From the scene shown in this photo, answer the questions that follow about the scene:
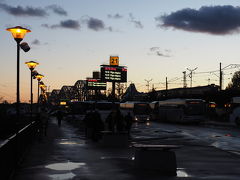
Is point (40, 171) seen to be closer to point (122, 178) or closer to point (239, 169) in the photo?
point (122, 178)

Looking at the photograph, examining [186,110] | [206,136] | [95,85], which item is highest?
[95,85]

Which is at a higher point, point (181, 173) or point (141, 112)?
point (141, 112)

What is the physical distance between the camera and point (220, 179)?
10.4 metres

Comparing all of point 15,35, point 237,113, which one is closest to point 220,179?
point 15,35

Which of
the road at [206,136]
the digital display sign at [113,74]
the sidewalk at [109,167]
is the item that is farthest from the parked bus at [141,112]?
the sidewalk at [109,167]

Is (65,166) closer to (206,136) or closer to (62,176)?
(62,176)

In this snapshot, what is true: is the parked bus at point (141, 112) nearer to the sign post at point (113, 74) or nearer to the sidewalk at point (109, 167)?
the sign post at point (113, 74)

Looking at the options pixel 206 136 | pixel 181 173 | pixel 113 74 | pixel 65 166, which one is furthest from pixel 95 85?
pixel 181 173

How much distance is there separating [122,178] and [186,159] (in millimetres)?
4962

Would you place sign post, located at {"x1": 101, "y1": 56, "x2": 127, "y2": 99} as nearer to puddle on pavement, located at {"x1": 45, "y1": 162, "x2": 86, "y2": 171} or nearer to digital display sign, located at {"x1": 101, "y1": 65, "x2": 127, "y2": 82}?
digital display sign, located at {"x1": 101, "y1": 65, "x2": 127, "y2": 82}

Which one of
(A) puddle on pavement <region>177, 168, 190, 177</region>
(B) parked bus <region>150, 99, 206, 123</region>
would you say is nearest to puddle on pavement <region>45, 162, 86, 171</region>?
(A) puddle on pavement <region>177, 168, 190, 177</region>

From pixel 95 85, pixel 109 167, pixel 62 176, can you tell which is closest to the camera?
pixel 62 176

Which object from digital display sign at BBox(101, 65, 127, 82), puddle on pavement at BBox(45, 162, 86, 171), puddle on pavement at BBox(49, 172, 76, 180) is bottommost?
puddle on pavement at BBox(45, 162, 86, 171)

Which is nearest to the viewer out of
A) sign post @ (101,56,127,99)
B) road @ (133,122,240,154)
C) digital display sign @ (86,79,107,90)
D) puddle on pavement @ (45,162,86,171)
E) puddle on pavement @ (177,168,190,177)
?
puddle on pavement @ (177,168,190,177)
